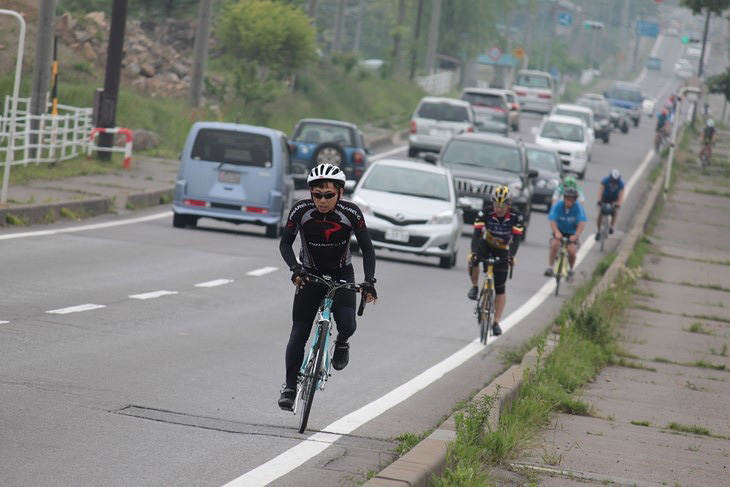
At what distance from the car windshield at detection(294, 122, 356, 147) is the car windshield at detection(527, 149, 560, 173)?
16.6ft

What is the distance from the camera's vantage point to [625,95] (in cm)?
8594

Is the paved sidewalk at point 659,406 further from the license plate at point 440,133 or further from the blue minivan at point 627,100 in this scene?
the blue minivan at point 627,100

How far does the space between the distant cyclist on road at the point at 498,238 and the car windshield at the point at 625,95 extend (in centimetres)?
7006

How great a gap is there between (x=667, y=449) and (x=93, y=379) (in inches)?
152

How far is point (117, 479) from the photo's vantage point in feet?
26.3

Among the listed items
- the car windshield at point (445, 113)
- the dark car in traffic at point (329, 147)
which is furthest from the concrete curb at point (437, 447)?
the car windshield at point (445, 113)

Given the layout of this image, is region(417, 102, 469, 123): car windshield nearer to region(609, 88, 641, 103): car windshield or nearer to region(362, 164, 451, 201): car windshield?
region(362, 164, 451, 201): car windshield

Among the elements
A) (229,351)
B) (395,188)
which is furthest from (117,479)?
(395,188)

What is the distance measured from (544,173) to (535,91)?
43.7 m

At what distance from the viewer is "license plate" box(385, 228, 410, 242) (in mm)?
24266

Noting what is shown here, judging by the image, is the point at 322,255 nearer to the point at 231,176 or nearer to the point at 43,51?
the point at 231,176

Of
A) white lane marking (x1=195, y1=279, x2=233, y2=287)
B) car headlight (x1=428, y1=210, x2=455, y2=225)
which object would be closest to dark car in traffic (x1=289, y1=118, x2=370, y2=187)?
car headlight (x1=428, y1=210, x2=455, y2=225)

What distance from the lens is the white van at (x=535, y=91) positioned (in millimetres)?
81812

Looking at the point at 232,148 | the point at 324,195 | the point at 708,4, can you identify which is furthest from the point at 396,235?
the point at 708,4
